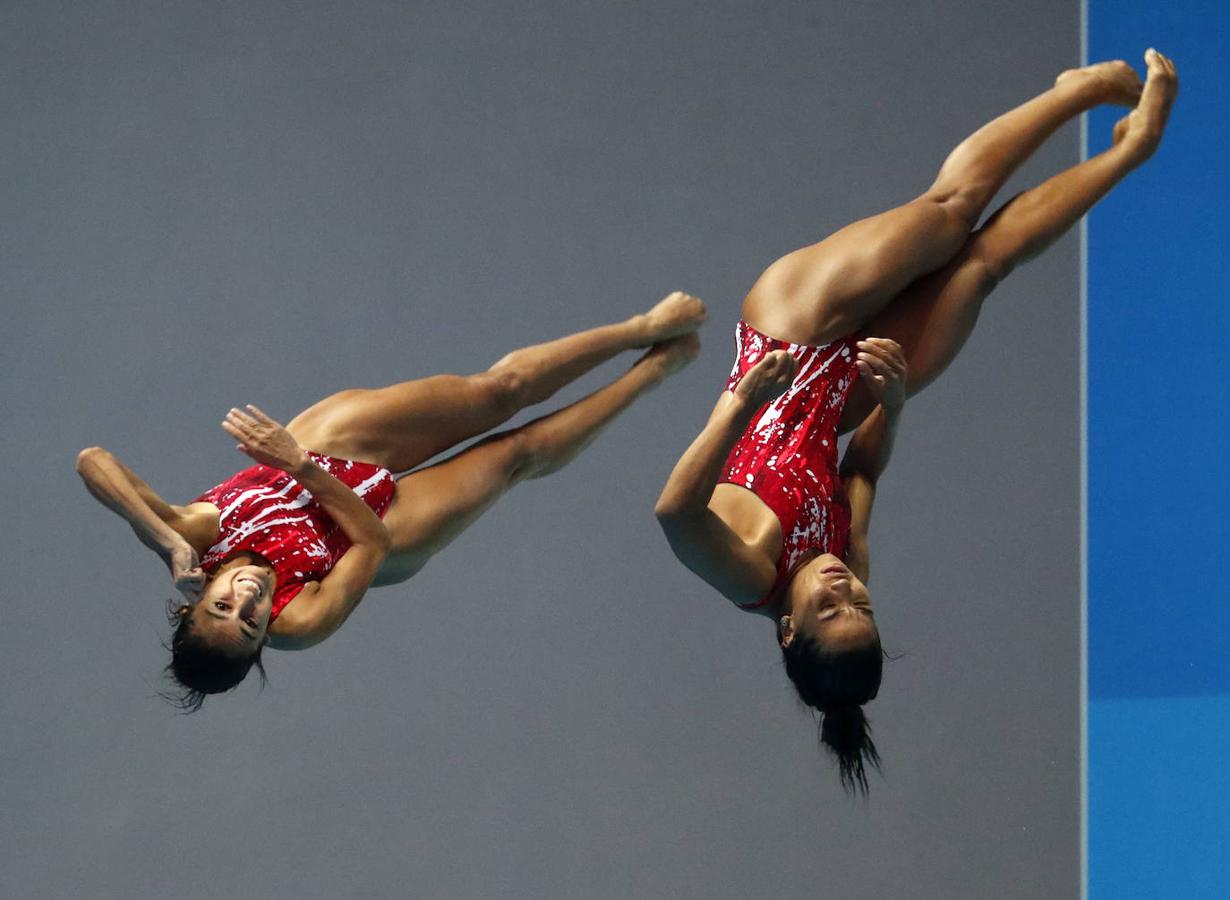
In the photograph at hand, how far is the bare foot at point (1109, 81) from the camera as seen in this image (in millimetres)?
3797

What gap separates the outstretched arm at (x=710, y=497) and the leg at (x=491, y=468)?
0.68 meters

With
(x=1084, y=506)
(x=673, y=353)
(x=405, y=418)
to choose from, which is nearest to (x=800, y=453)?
(x=673, y=353)

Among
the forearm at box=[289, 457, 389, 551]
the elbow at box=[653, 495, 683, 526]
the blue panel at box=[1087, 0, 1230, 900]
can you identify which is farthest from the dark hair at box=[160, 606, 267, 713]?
the blue panel at box=[1087, 0, 1230, 900]

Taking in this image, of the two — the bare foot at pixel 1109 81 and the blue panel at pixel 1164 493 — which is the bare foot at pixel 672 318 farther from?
the blue panel at pixel 1164 493

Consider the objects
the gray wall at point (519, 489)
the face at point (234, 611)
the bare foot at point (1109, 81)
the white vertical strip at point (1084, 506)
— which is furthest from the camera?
the white vertical strip at point (1084, 506)

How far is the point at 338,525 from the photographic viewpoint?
341 cm

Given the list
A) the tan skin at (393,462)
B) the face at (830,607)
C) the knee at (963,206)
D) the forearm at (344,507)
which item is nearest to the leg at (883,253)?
the knee at (963,206)

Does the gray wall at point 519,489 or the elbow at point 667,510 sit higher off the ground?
the gray wall at point 519,489

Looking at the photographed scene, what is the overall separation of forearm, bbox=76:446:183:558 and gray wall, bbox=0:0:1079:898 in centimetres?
211

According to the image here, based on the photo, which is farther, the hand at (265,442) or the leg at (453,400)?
the leg at (453,400)

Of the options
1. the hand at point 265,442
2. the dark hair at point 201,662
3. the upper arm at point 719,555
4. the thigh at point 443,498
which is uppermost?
the thigh at point 443,498

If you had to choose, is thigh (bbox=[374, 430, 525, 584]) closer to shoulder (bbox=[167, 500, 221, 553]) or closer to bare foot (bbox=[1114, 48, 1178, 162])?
shoulder (bbox=[167, 500, 221, 553])

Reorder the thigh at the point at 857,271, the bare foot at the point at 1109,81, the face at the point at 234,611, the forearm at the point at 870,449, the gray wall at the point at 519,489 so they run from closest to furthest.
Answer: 1. the face at the point at 234,611
2. the thigh at the point at 857,271
3. the forearm at the point at 870,449
4. the bare foot at the point at 1109,81
5. the gray wall at the point at 519,489

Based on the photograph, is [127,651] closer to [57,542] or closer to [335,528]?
[57,542]
